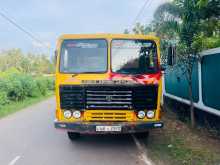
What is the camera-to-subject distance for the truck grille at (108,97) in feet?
22.6

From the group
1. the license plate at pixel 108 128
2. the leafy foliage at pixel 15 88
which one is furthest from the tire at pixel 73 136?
the leafy foliage at pixel 15 88

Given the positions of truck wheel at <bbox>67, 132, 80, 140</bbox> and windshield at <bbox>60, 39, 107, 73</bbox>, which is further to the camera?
truck wheel at <bbox>67, 132, 80, 140</bbox>

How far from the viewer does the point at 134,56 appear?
7.20 m

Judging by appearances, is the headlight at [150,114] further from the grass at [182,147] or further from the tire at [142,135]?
→ the tire at [142,135]

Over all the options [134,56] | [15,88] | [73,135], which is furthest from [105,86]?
[15,88]

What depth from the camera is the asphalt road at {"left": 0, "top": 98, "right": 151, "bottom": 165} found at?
6316mm

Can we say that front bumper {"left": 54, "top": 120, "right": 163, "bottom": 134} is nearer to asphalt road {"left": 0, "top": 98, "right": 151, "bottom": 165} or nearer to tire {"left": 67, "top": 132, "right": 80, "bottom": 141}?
asphalt road {"left": 0, "top": 98, "right": 151, "bottom": 165}

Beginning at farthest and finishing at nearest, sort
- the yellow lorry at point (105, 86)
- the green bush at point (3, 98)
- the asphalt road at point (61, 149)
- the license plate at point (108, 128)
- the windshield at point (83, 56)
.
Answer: the green bush at point (3, 98) < the windshield at point (83, 56) < the yellow lorry at point (105, 86) < the license plate at point (108, 128) < the asphalt road at point (61, 149)

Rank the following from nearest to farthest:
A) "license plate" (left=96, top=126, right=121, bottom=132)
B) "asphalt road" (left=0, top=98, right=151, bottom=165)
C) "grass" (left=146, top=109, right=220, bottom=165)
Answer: "grass" (left=146, top=109, right=220, bottom=165)
"asphalt road" (left=0, top=98, right=151, bottom=165)
"license plate" (left=96, top=126, right=121, bottom=132)

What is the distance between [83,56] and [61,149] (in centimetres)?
226

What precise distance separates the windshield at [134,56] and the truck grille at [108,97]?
1.49 feet

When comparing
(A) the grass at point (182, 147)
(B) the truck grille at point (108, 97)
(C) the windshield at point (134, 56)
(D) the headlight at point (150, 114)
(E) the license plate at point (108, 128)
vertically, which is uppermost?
(C) the windshield at point (134, 56)

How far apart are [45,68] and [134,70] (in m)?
67.1

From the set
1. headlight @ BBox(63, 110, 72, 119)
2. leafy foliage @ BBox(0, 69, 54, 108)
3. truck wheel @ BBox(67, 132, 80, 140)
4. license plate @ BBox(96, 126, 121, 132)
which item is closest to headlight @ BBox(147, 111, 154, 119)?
license plate @ BBox(96, 126, 121, 132)
